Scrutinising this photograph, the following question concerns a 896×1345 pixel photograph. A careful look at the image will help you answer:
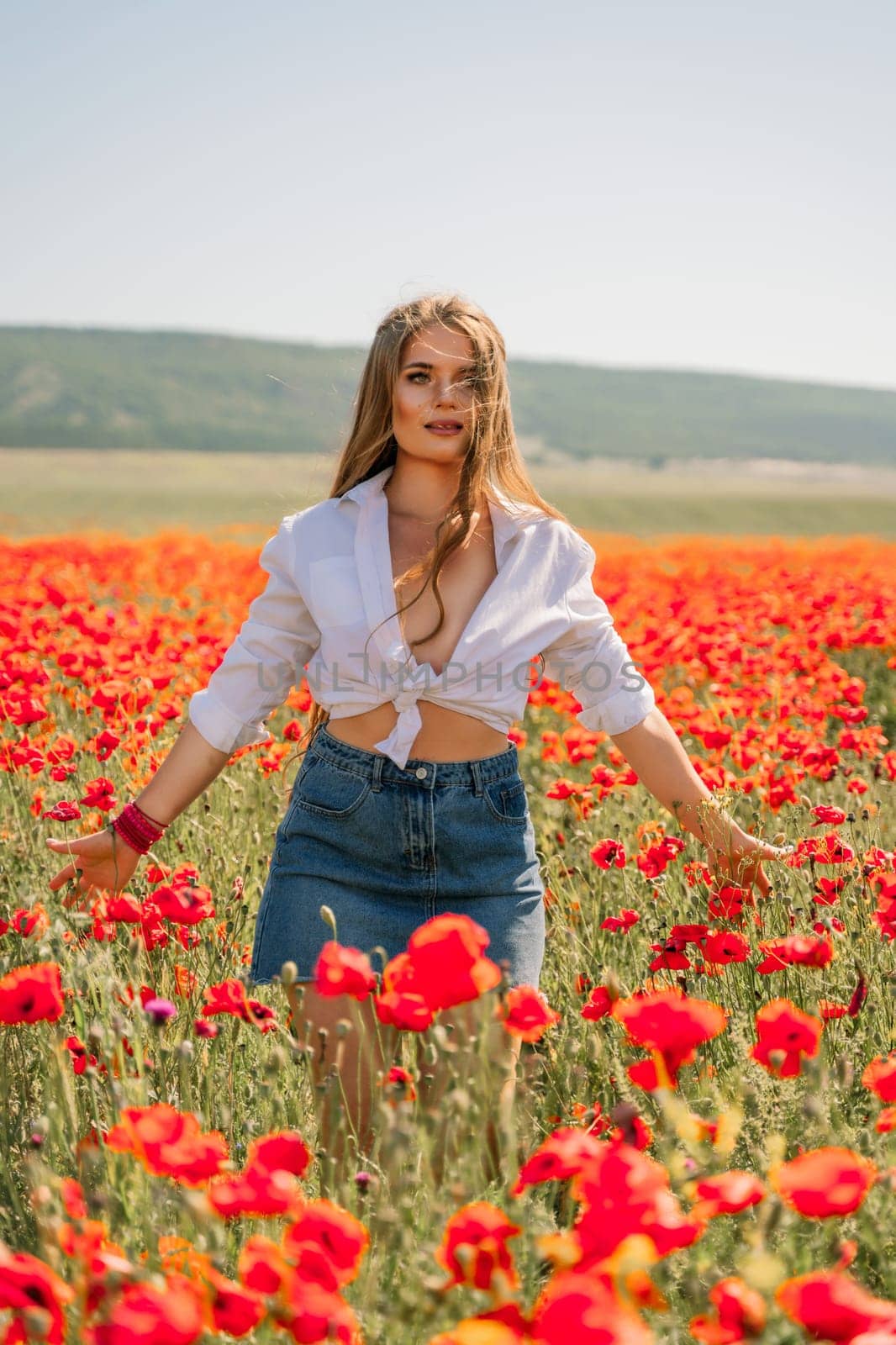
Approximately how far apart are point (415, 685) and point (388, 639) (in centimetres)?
12

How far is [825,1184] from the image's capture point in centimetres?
129

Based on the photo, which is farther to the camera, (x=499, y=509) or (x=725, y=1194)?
(x=499, y=509)

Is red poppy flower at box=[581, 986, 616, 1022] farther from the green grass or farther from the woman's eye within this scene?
the green grass

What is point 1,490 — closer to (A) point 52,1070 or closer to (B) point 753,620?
(B) point 753,620

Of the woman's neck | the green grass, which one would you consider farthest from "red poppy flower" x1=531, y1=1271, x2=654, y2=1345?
the green grass

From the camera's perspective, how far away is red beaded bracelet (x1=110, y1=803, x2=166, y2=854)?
2723 millimetres

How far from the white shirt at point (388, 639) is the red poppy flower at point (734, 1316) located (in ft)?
4.94

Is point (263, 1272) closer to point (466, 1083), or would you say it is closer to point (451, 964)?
point (451, 964)

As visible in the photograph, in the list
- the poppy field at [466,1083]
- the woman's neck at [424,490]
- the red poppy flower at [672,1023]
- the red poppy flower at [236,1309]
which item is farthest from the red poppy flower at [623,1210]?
the woman's neck at [424,490]

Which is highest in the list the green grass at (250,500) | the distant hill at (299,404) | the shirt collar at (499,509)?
the distant hill at (299,404)

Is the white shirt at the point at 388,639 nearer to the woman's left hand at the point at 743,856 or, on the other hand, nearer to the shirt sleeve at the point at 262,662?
the shirt sleeve at the point at 262,662

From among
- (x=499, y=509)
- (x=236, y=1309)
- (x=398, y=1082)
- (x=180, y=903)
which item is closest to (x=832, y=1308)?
(x=236, y=1309)

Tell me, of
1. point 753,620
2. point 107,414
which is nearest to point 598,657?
point 753,620

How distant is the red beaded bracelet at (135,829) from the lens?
2.72 metres
